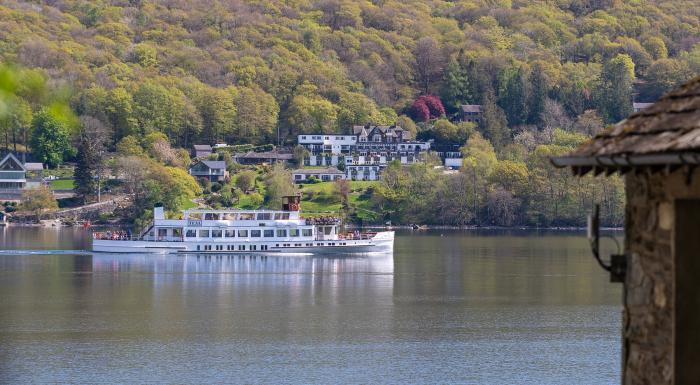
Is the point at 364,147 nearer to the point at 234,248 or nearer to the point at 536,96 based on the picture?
the point at 536,96

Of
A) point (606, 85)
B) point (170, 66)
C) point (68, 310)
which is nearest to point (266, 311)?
point (68, 310)

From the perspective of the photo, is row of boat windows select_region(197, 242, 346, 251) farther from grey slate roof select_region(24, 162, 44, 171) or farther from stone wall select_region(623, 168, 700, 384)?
stone wall select_region(623, 168, 700, 384)

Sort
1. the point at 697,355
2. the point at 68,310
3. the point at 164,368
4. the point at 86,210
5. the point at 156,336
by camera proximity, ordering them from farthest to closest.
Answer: the point at 86,210 → the point at 68,310 → the point at 156,336 → the point at 164,368 → the point at 697,355

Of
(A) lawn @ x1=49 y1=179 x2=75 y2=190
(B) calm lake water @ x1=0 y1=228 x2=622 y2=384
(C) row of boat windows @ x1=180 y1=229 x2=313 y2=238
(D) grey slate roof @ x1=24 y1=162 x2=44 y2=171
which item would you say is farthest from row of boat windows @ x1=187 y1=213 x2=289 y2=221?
(D) grey slate roof @ x1=24 y1=162 x2=44 y2=171

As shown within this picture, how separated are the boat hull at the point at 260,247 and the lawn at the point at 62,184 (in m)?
53.5

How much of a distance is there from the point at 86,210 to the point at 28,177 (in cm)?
1252

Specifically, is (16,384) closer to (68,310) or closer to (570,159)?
(68,310)

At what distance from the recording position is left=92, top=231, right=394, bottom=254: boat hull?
8288 centimetres

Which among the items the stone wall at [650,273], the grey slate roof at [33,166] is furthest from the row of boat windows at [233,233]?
the stone wall at [650,273]

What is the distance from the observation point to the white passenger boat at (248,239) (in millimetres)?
83019

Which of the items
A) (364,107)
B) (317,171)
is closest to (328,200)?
(317,171)

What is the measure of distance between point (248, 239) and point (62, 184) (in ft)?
192

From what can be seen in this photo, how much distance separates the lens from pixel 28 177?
137625mm

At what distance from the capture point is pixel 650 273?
27.3ft
